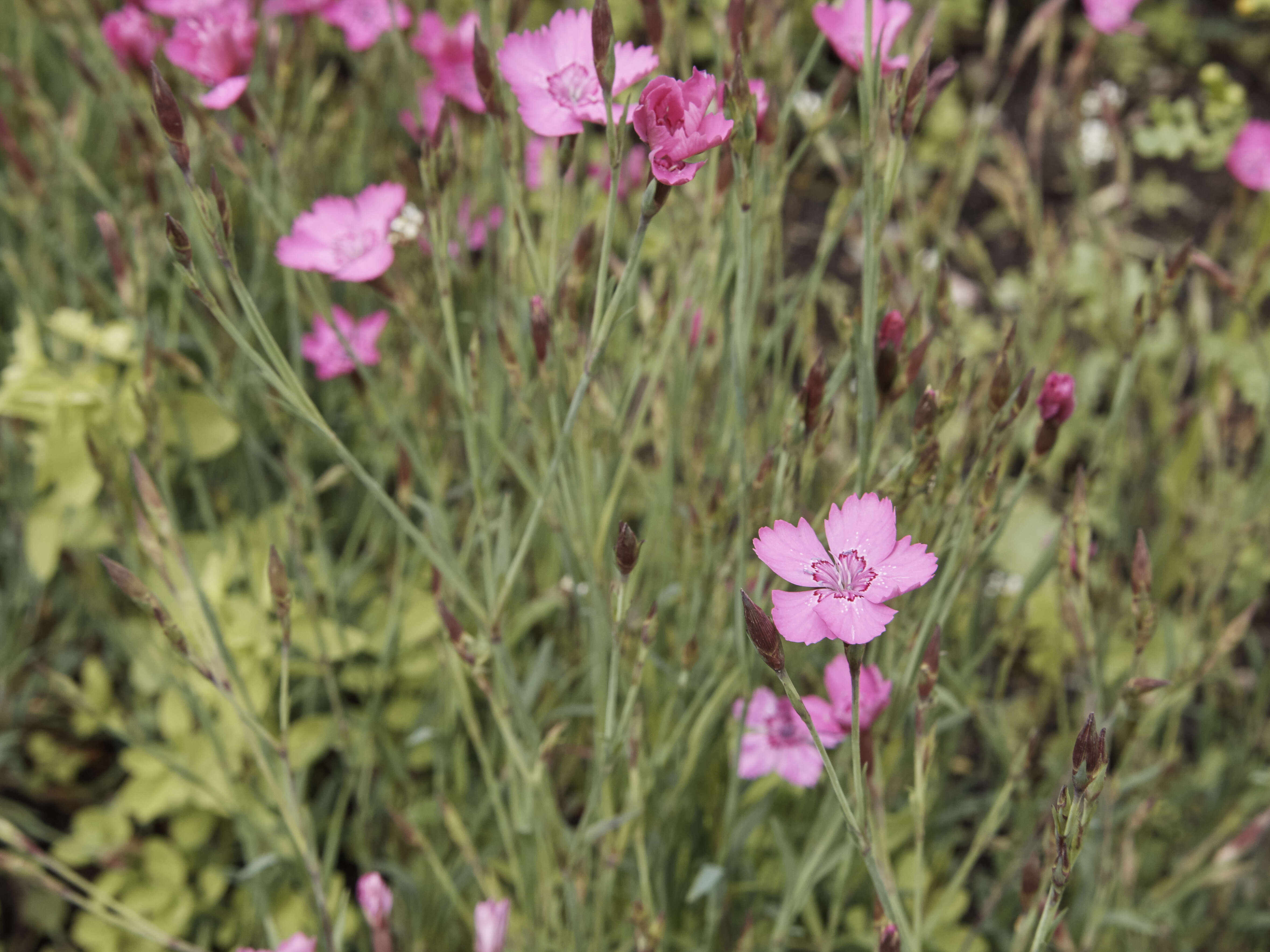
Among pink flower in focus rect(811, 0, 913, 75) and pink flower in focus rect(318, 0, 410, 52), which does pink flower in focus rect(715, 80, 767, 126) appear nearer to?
pink flower in focus rect(811, 0, 913, 75)

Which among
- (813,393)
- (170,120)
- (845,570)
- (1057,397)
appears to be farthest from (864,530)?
(170,120)

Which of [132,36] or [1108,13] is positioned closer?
[132,36]

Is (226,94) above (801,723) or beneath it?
above

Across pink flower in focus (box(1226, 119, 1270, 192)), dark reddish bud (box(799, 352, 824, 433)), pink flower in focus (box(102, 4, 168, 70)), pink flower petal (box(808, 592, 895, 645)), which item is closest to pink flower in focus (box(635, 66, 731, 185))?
dark reddish bud (box(799, 352, 824, 433))

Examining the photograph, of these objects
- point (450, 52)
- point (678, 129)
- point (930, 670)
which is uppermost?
point (678, 129)

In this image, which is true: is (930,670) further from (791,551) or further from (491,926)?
(491,926)

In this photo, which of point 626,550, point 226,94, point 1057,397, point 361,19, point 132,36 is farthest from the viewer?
point 361,19

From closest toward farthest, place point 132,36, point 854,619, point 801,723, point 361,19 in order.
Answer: point 854,619 → point 801,723 → point 132,36 → point 361,19
